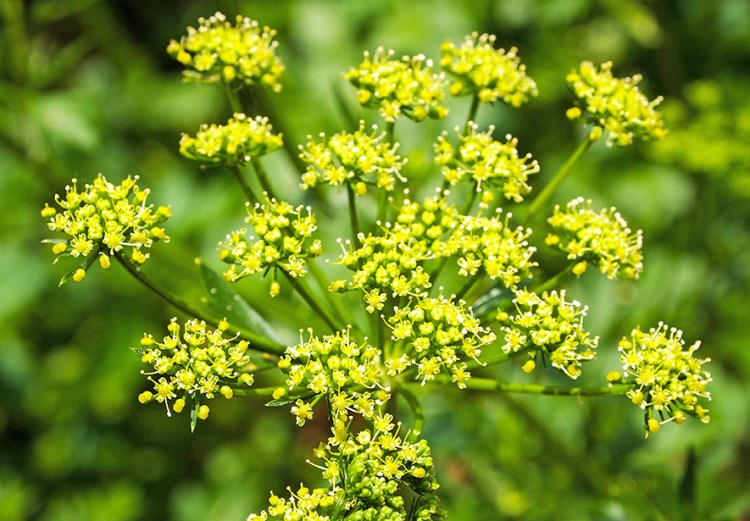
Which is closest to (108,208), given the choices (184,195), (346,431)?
(346,431)

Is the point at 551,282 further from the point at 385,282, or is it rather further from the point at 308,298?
the point at 308,298

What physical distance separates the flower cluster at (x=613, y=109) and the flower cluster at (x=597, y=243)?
0.49 meters

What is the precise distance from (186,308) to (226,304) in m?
0.26

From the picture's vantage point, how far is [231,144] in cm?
393

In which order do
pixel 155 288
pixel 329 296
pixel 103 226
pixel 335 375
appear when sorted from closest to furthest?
pixel 335 375 → pixel 103 226 → pixel 155 288 → pixel 329 296

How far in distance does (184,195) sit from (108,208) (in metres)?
3.59

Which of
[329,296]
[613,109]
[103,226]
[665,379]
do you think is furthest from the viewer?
[613,109]

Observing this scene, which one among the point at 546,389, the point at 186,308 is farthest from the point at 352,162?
the point at 546,389

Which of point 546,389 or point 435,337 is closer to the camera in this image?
point 435,337

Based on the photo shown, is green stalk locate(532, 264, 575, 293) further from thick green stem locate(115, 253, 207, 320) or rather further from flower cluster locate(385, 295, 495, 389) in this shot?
thick green stem locate(115, 253, 207, 320)

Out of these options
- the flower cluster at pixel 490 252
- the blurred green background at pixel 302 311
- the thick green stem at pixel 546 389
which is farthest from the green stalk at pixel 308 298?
the blurred green background at pixel 302 311

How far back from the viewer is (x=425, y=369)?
348 centimetres

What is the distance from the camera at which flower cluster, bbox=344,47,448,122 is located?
13.5 feet

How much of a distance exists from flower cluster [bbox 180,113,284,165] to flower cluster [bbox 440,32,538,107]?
3.30 feet
